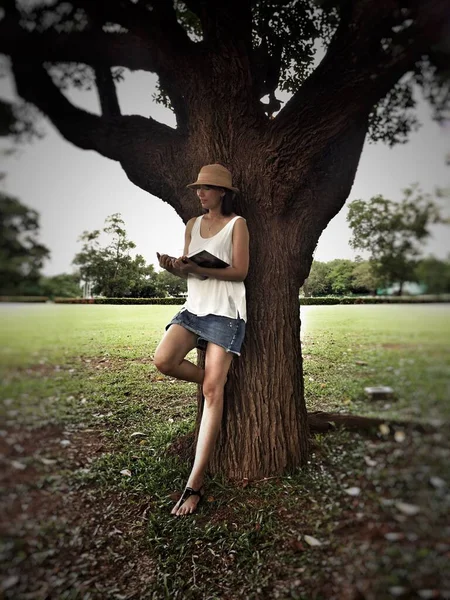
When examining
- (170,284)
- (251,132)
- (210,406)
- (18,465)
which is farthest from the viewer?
(170,284)

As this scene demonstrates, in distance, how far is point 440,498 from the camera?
170 centimetres

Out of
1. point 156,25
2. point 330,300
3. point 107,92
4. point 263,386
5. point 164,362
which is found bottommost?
point 263,386

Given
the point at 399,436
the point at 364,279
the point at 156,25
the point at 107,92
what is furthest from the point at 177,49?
the point at 399,436

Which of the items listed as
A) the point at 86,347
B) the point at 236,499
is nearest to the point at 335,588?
the point at 236,499

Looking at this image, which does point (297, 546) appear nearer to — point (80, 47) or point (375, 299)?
point (375, 299)

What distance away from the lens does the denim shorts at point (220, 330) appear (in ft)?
8.16

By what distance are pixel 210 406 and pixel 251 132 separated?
64.3 inches

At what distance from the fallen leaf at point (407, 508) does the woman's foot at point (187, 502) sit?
45.8 inches

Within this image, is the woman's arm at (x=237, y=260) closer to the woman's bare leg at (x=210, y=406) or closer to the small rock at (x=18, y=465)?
the woman's bare leg at (x=210, y=406)

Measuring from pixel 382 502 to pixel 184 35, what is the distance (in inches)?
106

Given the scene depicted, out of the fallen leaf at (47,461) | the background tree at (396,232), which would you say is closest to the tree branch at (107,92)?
the background tree at (396,232)

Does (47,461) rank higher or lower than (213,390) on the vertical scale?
lower

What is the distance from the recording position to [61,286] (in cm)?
238

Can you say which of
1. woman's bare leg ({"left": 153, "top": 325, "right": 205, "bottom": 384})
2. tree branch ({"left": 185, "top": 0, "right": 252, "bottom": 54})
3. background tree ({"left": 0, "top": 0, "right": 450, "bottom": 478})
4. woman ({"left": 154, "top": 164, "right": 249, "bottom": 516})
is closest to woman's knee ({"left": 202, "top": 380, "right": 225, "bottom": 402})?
woman ({"left": 154, "top": 164, "right": 249, "bottom": 516})
